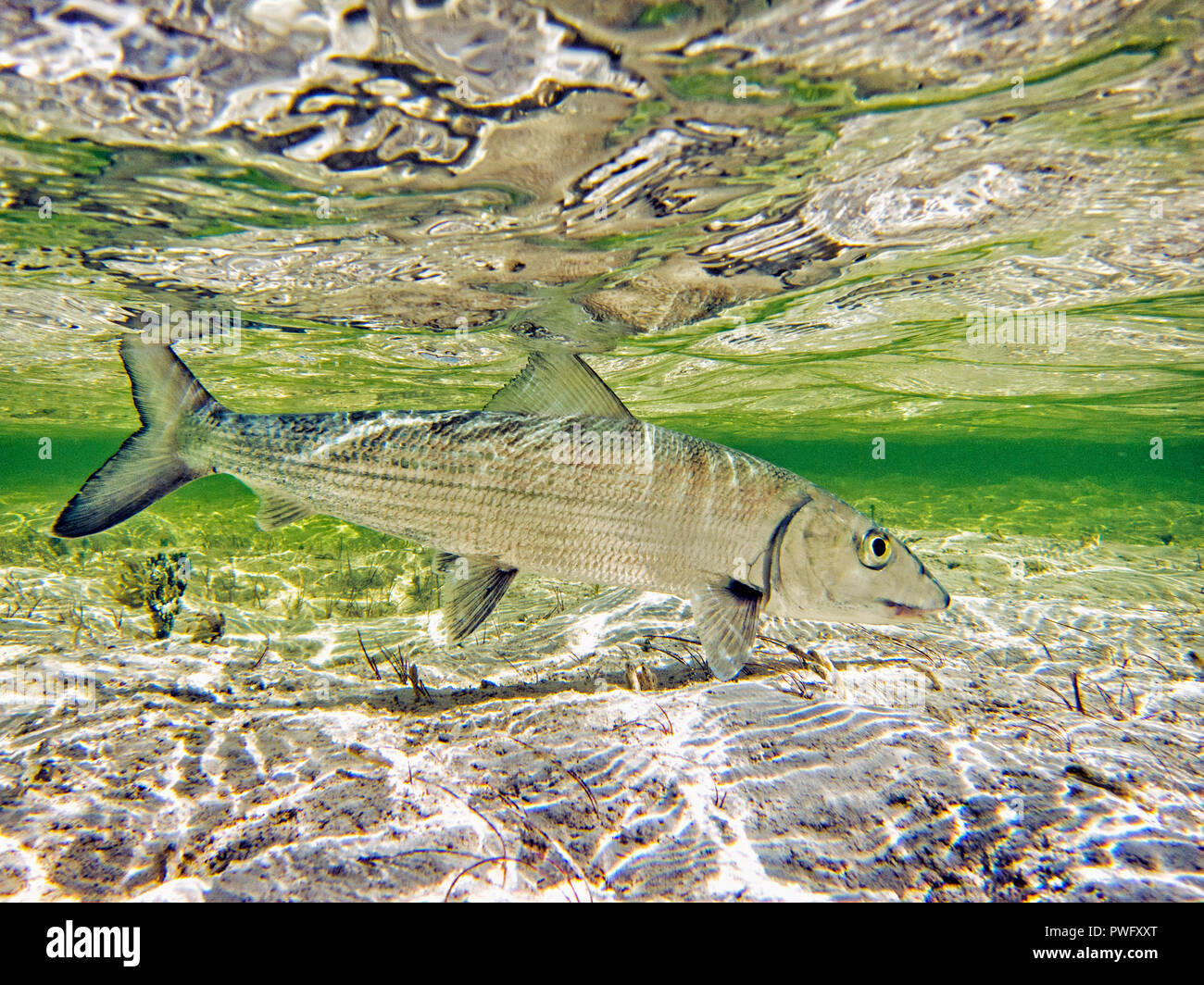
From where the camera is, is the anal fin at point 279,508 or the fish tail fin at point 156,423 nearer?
the anal fin at point 279,508

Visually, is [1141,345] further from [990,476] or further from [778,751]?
[990,476]

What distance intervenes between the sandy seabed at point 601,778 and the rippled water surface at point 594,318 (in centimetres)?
3

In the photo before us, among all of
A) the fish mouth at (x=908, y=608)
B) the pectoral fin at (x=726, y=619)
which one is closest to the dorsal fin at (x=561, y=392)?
the pectoral fin at (x=726, y=619)

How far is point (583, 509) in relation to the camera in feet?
11.4

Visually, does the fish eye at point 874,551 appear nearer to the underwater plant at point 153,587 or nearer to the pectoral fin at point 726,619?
the pectoral fin at point 726,619

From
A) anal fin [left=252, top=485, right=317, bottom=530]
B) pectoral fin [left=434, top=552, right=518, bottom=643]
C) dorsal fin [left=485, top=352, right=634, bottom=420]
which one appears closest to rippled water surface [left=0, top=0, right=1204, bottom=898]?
pectoral fin [left=434, top=552, right=518, bottom=643]

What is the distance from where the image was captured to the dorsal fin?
3.59 metres

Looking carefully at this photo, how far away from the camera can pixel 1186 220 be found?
7.64 m

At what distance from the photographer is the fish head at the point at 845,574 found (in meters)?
3.29

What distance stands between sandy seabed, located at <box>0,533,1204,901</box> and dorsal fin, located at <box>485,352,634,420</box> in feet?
7.19

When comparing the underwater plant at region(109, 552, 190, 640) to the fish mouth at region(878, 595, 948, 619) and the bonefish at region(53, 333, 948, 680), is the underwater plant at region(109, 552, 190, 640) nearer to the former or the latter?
the bonefish at region(53, 333, 948, 680)

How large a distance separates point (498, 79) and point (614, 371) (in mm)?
11831

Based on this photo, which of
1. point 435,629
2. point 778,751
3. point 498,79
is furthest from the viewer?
point 435,629
